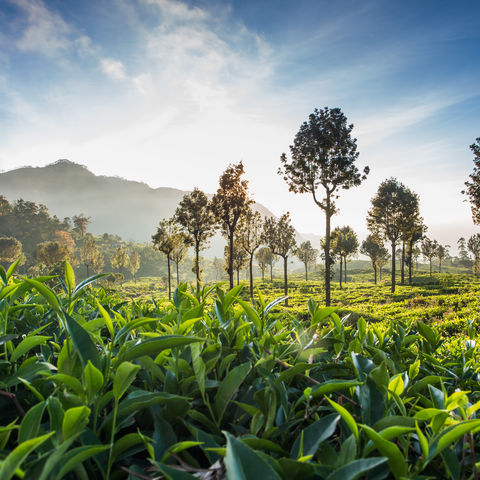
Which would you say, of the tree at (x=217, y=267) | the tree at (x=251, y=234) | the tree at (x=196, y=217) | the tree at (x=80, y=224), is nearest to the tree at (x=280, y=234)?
the tree at (x=251, y=234)

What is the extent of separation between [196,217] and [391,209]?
20.1m

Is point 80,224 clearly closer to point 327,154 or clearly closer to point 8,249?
point 8,249

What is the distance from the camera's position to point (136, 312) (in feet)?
7.09

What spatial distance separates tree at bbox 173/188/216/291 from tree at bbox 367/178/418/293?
1696cm

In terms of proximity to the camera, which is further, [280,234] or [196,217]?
[280,234]

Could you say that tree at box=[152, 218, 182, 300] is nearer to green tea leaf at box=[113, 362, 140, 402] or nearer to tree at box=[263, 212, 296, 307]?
tree at box=[263, 212, 296, 307]

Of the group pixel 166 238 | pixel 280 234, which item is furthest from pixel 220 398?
pixel 166 238

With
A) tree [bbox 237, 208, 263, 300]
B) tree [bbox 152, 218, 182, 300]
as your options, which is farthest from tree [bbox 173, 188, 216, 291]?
tree [bbox 152, 218, 182, 300]

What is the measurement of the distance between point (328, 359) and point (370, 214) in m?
32.6

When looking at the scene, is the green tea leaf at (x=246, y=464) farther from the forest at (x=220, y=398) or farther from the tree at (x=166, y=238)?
the tree at (x=166, y=238)

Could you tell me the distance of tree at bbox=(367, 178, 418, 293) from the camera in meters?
29.7

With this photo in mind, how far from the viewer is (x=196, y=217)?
97.3ft

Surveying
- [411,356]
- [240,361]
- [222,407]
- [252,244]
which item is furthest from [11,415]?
[252,244]

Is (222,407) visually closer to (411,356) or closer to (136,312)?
(411,356)
